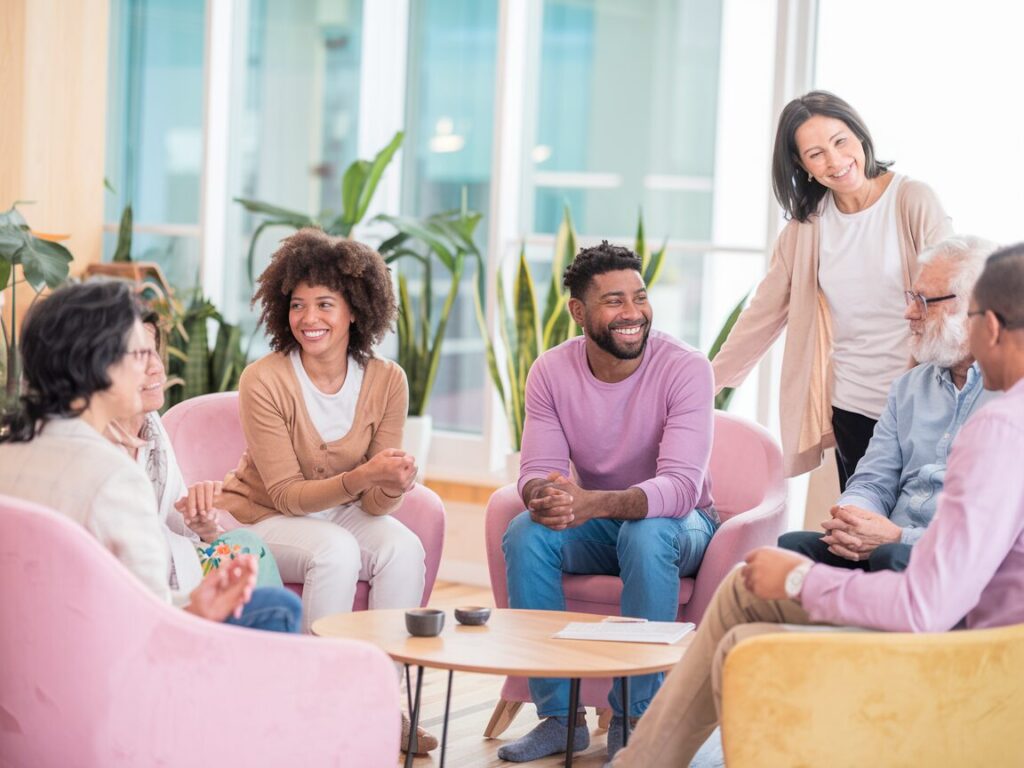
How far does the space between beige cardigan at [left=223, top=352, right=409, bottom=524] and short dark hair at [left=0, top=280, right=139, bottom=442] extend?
117 cm

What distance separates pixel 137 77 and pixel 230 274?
114 cm

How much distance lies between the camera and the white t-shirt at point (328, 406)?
3504 mm

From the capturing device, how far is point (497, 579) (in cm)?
351

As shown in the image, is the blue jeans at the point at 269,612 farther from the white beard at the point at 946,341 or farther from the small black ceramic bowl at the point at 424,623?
the white beard at the point at 946,341

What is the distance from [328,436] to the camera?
351cm

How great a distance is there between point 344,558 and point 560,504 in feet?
1.79

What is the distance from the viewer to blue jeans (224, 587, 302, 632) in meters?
2.31

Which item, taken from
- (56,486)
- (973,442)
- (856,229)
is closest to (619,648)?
(973,442)

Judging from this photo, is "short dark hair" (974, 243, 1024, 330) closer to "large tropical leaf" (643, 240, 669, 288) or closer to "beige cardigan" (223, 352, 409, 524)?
"beige cardigan" (223, 352, 409, 524)

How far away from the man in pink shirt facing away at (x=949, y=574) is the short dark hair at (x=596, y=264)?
4.18 feet

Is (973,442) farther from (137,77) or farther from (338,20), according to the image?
(137,77)

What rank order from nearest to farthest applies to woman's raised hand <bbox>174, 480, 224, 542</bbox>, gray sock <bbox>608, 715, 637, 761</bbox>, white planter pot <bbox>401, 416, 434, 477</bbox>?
1. woman's raised hand <bbox>174, 480, 224, 542</bbox>
2. gray sock <bbox>608, 715, 637, 761</bbox>
3. white planter pot <bbox>401, 416, 434, 477</bbox>

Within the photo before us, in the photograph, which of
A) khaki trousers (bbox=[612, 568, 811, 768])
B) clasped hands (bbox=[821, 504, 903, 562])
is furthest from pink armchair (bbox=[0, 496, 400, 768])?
clasped hands (bbox=[821, 504, 903, 562])

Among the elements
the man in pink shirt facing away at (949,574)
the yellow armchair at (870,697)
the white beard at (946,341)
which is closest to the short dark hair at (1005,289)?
the man in pink shirt facing away at (949,574)
